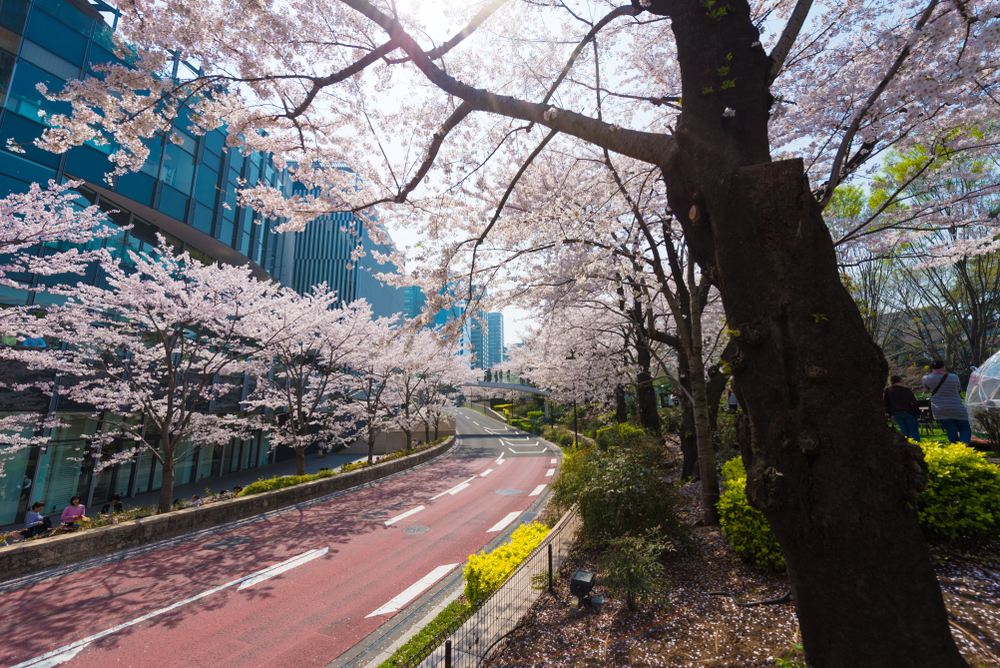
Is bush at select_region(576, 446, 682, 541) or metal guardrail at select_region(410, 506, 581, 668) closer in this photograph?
metal guardrail at select_region(410, 506, 581, 668)

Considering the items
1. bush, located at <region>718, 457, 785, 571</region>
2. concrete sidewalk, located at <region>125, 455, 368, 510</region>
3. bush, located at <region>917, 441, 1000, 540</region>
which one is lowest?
concrete sidewalk, located at <region>125, 455, 368, 510</region>

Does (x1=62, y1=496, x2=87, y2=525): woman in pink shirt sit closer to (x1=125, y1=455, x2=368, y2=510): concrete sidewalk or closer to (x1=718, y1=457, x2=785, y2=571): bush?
(x1=125, y1=455, x2=368, y2=510): concrete sidewalk

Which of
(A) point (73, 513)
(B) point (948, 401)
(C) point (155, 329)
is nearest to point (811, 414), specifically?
(B) point (948, 401)

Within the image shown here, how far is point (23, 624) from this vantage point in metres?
6.21

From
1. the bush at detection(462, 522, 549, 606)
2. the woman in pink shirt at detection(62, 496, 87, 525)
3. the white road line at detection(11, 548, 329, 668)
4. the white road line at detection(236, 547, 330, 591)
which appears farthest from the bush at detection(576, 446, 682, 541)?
the woman in pink shirt at detection(62, 496, 87, 525)

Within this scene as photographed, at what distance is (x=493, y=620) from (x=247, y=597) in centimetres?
500

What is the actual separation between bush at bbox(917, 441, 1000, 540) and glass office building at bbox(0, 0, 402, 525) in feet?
43.3

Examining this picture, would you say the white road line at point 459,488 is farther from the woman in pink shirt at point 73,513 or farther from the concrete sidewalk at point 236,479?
the concrete sidewalk at point 236,479

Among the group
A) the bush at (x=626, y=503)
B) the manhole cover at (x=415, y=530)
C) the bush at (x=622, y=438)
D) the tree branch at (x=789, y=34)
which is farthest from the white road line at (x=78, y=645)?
the bush at (x=622, y=438)

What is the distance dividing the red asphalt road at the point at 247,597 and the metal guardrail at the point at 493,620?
1822 mm

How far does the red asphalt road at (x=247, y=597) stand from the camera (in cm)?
574

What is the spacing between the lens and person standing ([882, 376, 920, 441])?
7.29 m

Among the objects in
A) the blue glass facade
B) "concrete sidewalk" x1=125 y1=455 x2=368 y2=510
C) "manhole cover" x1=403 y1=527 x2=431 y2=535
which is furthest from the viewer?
"concrete sidewalk" x1=125 y1=455 x2=368 y2=510

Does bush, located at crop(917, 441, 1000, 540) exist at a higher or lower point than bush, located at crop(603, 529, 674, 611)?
higher
